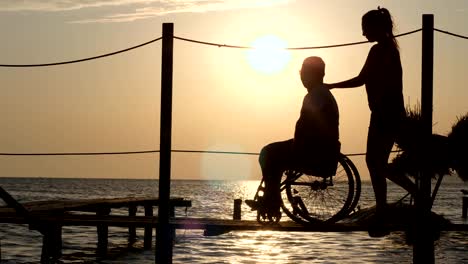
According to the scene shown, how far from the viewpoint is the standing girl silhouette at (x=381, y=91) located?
8.45 metres

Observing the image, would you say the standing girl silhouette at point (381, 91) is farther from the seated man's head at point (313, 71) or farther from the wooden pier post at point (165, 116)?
the wooden pier post at point (165, 116)

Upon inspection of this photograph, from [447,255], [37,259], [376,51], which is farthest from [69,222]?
[447,255]

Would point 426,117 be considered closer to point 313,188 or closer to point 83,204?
point 313,188

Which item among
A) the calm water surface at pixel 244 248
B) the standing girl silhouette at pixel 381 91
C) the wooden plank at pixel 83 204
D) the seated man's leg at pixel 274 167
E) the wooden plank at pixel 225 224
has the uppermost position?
the standing girl silhouette at pixel 381 91

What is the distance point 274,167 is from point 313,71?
108cm

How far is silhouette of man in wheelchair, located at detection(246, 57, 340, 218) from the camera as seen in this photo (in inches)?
340

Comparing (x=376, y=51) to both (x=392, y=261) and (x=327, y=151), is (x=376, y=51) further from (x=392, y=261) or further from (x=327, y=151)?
(x=392, y=261)

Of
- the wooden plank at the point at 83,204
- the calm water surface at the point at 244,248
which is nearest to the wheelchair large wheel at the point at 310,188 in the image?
the wooden plank at the point at 83,204

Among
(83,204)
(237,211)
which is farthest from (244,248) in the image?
(237,211)

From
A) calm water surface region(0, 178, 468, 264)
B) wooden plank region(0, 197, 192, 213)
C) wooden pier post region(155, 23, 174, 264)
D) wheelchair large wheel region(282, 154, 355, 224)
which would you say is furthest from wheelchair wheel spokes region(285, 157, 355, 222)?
calm water surface region(0, 178, 468, 264)

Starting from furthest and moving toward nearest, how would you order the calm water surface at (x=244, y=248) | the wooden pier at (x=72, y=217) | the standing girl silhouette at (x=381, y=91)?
the calm water surface at (x=244, y=248), the wooden pier at (x=72, y=217), the standing girl silhouette at (x=381, y=91)

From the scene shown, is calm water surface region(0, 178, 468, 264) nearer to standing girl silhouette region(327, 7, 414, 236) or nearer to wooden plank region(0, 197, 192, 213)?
wooden plank region(0, 197, 192, 213)

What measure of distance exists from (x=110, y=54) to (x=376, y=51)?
128 inches

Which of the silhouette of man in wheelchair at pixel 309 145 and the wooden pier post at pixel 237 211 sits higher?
the silhouette of man in wheelchair at pixel 309 145
